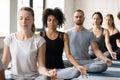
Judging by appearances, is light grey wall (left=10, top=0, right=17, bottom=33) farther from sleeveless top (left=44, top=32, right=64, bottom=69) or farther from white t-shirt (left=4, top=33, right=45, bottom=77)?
white t-shirt (left=4, top=33, right=45, bottom=77)

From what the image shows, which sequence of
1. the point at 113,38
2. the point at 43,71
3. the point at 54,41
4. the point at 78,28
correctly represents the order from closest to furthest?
the point at 43,71
the point at 54,41
the point at 78,28
the point at 113,38

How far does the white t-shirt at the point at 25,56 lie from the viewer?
2.19m

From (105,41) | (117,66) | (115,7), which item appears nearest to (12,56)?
(117,66)

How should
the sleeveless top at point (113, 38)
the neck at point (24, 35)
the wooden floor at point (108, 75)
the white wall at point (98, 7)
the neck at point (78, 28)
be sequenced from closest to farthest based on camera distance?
the neck at point (24, 35)
the wooden floor at point (108, 75)
the neck at point (78, 28)
the sleeveless top at point (113, 38)
the white wall at point (98, 7)

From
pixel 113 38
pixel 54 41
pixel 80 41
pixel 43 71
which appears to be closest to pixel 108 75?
pixel 80 41

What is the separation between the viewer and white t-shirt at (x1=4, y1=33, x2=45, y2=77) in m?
2.19

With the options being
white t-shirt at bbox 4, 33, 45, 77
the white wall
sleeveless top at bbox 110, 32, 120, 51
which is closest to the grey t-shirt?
sleeveless top at bbox 110, 32, 120, 51

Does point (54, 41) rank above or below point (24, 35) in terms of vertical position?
below

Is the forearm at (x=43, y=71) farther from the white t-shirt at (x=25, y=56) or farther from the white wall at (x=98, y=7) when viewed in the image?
the white wall at (x=98, y=7)

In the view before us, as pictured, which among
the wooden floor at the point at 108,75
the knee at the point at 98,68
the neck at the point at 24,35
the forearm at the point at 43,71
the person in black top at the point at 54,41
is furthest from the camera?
the knee at the point at 98,68

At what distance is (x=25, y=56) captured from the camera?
2.18m

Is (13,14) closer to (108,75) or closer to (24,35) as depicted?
(108,75)

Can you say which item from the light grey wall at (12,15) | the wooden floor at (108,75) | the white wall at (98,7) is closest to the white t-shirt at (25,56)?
the wooden floor at (108,75)

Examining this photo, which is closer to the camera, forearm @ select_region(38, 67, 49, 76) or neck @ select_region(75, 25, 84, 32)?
forearm @ select_region(38, 67, 49, 76)
